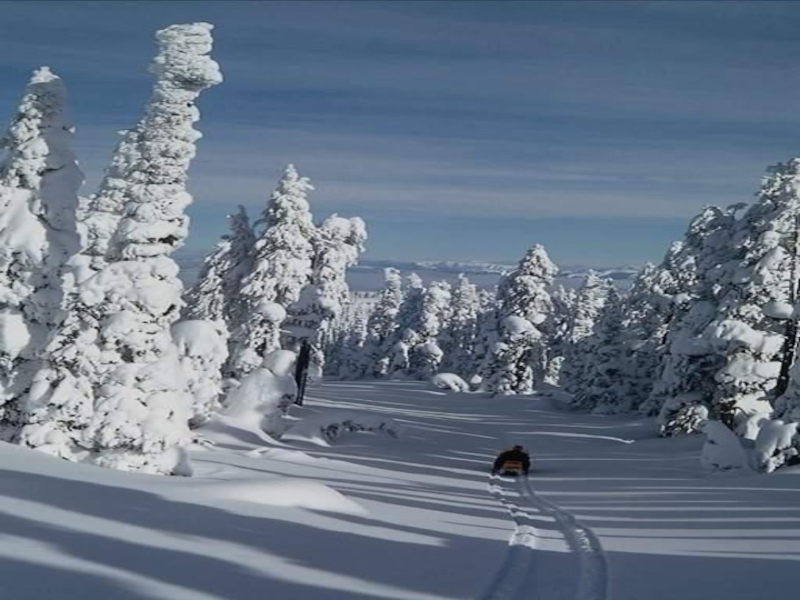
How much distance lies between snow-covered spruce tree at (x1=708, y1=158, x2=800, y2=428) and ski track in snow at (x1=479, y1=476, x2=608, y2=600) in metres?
15.6

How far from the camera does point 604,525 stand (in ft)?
60.3

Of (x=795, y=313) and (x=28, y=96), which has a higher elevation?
(x=28, y=96)

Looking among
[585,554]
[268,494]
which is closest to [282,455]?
[268,494]

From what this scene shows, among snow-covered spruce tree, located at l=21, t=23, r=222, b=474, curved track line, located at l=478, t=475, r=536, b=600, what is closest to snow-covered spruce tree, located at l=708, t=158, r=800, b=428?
curved track line, located at l=478, t=475, r=536, b=600

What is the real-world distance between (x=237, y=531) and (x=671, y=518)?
11169 mm

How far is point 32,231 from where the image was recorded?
22.4m

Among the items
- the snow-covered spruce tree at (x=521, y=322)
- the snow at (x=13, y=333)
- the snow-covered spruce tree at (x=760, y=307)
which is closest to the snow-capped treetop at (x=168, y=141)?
the snow at (x=13, y=333)

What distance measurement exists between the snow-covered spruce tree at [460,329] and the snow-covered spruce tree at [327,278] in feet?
194

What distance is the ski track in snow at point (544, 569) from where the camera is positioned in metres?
11.3

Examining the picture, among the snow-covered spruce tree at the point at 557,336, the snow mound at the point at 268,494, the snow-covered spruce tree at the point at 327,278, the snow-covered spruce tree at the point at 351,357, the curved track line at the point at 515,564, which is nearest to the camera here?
the curved track line at the point at 515,564

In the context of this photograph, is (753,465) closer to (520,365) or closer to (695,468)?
(695,468)

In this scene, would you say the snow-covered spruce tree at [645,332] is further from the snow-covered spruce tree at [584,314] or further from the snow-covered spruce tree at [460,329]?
the snow-covered spruce tree at [460,329]

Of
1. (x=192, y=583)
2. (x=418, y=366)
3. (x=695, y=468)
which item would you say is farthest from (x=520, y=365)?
(x=192, y=583)

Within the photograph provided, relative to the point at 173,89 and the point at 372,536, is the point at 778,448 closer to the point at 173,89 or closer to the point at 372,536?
the point at 372,536
